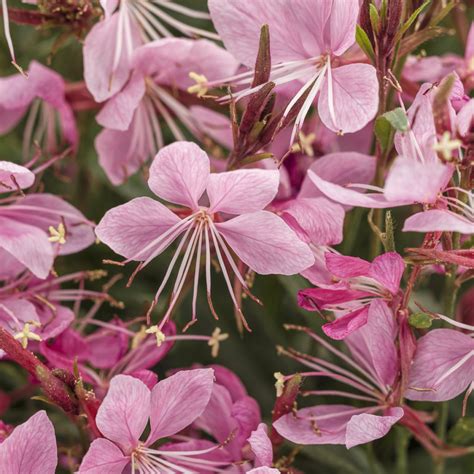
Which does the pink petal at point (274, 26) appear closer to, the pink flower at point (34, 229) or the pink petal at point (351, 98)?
the pink petal at point (351, 98)

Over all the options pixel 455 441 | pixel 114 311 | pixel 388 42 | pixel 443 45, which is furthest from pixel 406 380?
pixel 443 45

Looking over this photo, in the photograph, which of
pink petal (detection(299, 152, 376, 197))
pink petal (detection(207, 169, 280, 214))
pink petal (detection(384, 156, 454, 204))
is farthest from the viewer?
pink petal (detection(299, 152, 376, 197))

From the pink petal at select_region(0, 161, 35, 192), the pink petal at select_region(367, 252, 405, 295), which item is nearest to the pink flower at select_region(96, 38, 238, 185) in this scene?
the pink petal at select_region(0, 161, 35, 192)

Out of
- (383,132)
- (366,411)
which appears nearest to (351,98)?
(383,132)

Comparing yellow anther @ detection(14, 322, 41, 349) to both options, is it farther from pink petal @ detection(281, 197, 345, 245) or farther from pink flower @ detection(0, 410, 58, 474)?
pink petal @ detection(281, 197, 345, 245)

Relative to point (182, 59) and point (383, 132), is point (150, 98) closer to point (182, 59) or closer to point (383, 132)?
point (182, 59)

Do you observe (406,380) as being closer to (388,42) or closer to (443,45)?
(388,42)
